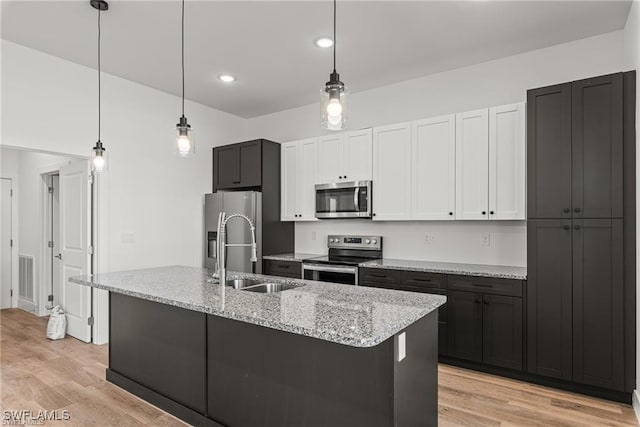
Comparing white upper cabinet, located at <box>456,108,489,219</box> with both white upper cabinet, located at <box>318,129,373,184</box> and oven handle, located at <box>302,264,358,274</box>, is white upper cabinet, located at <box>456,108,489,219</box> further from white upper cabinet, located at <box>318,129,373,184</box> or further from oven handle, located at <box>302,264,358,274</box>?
oven handle, located at <box>302,264,358,274</box>

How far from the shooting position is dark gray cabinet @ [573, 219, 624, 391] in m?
2.71

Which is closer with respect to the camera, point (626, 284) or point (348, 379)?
point (348, 379)

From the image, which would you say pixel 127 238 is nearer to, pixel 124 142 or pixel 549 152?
pixel 124 142

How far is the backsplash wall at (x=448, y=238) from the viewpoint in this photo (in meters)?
3.63

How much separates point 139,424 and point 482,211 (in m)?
3.16

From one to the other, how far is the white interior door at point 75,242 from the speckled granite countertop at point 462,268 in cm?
299

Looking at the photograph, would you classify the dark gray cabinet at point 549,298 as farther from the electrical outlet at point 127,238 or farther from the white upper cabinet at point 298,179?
the electrical outlet at point 127,238

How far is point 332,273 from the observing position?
13.5ft

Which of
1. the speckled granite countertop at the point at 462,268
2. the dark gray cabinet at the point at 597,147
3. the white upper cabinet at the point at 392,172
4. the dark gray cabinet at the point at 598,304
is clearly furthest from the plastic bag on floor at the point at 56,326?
the dark gray cabinet at the point at 597,147

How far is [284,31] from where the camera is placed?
3.19 meters

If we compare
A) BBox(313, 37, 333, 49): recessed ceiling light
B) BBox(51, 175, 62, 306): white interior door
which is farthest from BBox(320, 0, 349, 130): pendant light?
BBox(51, 175, 62, 306): white interior door

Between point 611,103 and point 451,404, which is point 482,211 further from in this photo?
point 451,404

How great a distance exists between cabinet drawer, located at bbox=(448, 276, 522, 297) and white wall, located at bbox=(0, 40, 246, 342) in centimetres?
292

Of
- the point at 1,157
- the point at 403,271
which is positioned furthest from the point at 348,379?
the point at 1,157
